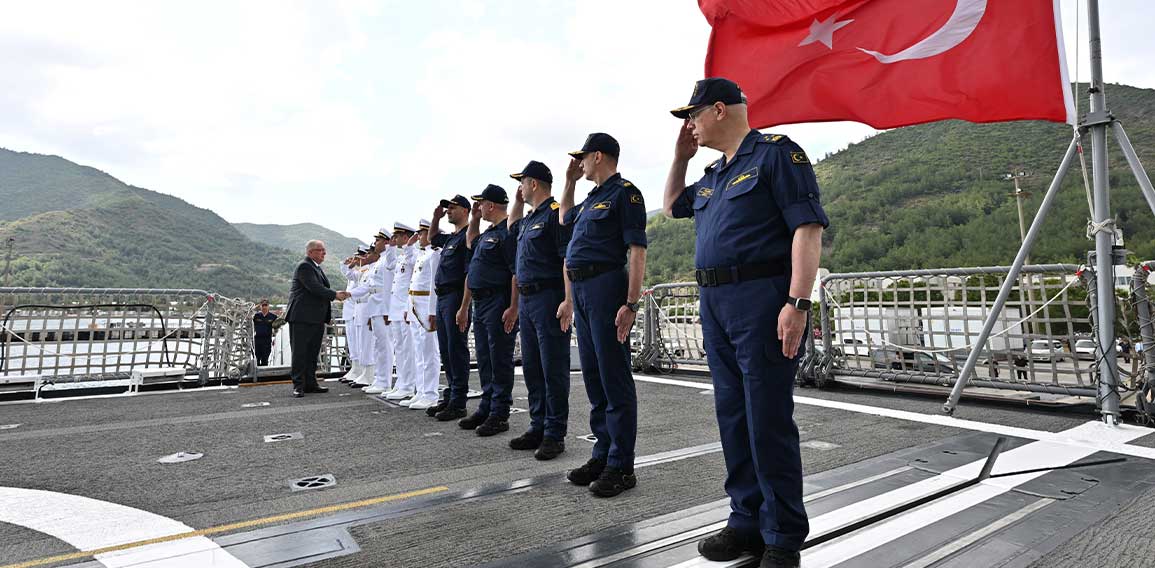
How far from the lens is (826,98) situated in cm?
374

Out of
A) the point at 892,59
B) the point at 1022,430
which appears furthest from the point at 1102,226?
the point at 892,59

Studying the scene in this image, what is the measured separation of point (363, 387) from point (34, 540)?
5232mm

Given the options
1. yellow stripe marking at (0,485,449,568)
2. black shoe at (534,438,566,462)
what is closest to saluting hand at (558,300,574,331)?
black shoe at (534,438,566,462)

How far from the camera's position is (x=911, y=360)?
5977 millimetres

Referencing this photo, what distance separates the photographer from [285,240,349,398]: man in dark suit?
22.4 feet

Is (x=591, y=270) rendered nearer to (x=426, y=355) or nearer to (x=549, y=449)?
(x=549, y=449)

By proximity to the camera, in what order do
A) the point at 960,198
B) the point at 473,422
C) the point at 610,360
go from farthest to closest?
1. the point at 960,198
2. the point at 473,422
3. the point at 610,360

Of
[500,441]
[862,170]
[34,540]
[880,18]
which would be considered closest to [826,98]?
[880,18]

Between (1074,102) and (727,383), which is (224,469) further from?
(1074,102)

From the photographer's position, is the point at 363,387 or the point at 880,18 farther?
the point at 363,387

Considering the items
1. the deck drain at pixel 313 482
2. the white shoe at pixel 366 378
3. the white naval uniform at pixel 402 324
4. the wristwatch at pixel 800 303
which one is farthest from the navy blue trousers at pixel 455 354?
the wristwatch at pixel 800 303

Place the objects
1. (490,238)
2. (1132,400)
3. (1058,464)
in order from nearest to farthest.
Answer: (1058,464)
(1132,400)
(490,238)

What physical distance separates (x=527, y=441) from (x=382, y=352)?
12.5ft

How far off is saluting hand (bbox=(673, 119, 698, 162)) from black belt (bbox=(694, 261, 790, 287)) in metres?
0.70
